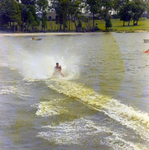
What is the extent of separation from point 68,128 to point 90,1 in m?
92.8

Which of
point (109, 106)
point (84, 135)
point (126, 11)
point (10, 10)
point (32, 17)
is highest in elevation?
point (10, 10)

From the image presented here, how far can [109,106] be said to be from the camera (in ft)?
32.6

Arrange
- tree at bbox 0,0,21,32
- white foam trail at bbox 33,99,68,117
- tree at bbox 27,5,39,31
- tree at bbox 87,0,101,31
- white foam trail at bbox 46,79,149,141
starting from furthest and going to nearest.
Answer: tree at bbox 27,5,39,31
tree at bbox 87,0,101,31
tree at bbox 0,0,21,32
white foam trail at bbox 33,99,68,117
white foam trail at bbox 46,79,149,141

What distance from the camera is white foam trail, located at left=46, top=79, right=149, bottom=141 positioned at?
7974mm

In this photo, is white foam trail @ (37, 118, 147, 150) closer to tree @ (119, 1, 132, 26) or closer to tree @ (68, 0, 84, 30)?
tree @ (119, 1, 132, 26)

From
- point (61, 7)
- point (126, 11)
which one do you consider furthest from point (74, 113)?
point (61, 7)

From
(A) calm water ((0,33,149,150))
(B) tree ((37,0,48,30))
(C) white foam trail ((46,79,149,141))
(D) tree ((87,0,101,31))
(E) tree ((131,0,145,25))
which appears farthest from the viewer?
(B) tree ((37,0,48,30))

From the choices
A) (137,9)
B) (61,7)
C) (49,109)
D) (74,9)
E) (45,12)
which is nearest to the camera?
(49,109)

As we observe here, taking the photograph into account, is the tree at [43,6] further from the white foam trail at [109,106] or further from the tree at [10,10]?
the white foam trail at [109,106]

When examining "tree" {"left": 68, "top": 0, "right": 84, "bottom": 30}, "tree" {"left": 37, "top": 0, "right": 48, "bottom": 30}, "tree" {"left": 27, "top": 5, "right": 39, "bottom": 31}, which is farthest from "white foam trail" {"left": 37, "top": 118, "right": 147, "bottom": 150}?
"tree" {"left": 68, "top": 0, "right": 84, "bottom": 30}

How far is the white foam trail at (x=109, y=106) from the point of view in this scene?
314 inches

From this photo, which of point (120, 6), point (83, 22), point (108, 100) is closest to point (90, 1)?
point (83, 22)

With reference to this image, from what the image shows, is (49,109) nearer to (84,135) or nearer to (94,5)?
(84,135)

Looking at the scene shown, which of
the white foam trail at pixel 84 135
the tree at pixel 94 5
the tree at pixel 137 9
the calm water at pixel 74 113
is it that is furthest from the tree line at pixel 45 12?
the white foam trail at pixel 84 135
